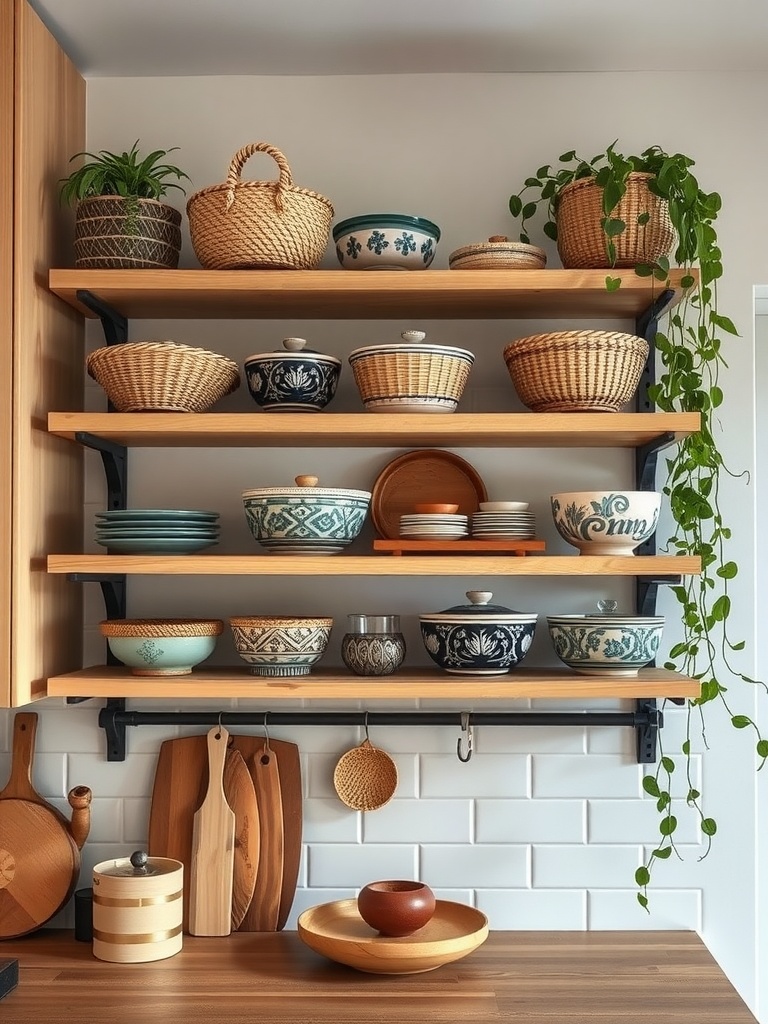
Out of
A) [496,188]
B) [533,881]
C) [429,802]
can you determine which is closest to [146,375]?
[496,188]

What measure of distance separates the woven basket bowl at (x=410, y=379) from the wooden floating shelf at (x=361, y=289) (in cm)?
12

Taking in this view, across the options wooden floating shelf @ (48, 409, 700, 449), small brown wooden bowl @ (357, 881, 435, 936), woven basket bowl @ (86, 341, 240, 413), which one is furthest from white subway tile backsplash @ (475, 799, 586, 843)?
woven basket bowl @ (86, 341, 240, 413)

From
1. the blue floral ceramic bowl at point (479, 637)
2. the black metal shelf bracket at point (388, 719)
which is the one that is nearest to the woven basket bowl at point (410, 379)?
the blue floral ceramic bowl at point (479, 637)

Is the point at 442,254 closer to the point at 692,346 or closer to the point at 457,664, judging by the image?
the point at 692,346

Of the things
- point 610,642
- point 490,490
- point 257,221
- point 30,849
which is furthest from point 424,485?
point 30,849

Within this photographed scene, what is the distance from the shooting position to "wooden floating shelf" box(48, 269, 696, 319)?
1748 mm

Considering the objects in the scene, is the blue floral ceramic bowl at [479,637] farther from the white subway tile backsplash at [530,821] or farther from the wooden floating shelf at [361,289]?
the wooden floating shelf at [361,289]

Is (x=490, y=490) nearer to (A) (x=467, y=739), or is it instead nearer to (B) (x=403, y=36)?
(A) (x=467, y=739)

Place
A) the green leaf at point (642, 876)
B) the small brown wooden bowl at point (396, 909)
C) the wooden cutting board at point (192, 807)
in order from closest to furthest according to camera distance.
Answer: the small brown wooden bowl at point (396, 909), the green leaf at point (642, 876), the wooden cutting board at point (192, 807)

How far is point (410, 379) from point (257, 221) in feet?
1.18

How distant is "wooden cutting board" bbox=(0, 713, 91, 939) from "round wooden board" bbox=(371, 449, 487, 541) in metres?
0.75

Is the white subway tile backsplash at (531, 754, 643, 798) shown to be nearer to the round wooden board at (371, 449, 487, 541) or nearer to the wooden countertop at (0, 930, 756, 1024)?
the wooden countertop at (0, 930, 756, 1024)

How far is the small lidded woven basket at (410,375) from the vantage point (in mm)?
1742

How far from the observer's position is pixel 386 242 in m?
1.78
